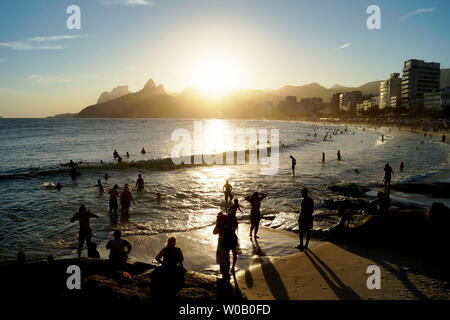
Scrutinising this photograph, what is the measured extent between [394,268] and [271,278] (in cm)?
320

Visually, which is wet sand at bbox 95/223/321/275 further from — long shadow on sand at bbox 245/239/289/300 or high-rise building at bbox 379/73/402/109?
high-rise building at bbox 379/73/402/109

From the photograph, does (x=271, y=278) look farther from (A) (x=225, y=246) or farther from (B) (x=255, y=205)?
(B) (x=255, y=205)

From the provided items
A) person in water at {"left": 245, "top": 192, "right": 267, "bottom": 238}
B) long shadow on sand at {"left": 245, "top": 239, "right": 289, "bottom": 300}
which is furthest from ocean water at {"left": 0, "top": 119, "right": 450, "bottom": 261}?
long shadow on sand at {"left": 245, "top": 239, "right": 289, "bottom": 300}

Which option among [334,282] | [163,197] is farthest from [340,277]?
[163,197]

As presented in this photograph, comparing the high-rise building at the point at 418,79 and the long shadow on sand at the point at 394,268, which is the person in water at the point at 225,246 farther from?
the high-rise building at the point at 418,79

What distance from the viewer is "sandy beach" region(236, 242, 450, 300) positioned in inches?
239

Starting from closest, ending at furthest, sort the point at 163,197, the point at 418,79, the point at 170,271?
the point at 170,271 < the point at 163,197 < the point at 418,79

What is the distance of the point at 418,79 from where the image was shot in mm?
160500

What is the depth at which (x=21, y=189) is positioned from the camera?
21.3 m

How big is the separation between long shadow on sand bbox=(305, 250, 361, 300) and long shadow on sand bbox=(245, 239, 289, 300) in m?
1.11

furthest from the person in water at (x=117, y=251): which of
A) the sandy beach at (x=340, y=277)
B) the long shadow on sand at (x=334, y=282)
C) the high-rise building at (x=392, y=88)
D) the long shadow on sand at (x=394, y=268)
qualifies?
the high-rise building at (x=392, y=88)

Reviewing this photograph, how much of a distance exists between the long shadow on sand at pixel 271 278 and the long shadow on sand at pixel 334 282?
1110 millimetres
